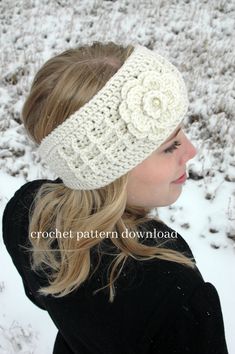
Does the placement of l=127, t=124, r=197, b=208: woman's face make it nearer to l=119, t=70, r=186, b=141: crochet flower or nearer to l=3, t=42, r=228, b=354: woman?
l=3, t=42, r=228, b=354: woman

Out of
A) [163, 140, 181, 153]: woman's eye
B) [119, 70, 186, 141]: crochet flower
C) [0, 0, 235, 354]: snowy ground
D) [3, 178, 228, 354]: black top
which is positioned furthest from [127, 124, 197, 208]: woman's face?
[0, 0, 235, 354]: snowy ground

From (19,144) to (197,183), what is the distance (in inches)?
83.2

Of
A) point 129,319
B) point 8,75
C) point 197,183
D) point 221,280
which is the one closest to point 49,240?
point 129,319

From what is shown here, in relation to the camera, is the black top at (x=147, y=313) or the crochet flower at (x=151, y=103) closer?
the black top at (x=147, y=313)

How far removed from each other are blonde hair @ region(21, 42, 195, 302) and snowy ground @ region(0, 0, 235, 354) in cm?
166

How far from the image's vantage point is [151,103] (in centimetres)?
166

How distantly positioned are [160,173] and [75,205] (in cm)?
41

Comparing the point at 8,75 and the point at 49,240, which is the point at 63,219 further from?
the point at 8,75

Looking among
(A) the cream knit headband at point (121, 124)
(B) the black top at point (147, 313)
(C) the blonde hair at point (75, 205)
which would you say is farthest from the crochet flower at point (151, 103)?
(B) the black top at point (147, 313)

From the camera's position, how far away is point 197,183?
14.3 feet

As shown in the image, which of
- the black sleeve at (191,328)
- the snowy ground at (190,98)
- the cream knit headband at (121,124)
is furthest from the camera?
the snowy ground at (190,98)

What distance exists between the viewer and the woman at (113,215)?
4.94ft

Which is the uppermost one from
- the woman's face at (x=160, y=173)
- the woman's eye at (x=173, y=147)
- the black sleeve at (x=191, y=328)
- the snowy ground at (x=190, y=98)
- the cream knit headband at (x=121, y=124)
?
the cream knit headband at (x=121, y=124)

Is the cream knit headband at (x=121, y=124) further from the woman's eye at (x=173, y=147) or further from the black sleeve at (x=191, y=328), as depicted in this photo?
the black sleeve at (x=191, y=328)
